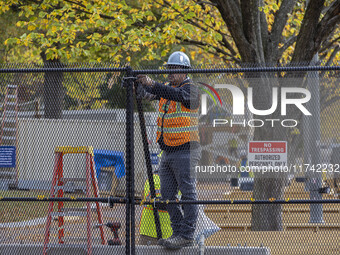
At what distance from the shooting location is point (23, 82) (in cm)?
697

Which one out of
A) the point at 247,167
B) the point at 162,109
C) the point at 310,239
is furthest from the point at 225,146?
the point at 310,239

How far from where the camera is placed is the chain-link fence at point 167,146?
6.68m

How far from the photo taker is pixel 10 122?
703cm

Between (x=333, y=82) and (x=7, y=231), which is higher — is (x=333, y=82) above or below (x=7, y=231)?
above

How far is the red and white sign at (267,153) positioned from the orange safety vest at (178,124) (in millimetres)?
640

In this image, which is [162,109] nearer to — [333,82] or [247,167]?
[247,167]

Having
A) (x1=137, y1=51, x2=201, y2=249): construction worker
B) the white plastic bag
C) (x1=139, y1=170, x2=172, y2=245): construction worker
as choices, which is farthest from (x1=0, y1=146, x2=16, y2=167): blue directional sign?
the white plastic bag

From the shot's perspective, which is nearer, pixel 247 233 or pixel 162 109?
pixel 162 109

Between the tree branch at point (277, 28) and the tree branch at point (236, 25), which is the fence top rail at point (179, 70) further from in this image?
the tree branch at point (277, 28)

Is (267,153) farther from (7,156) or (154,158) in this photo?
(7,156)

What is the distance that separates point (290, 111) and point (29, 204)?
11.4 feet

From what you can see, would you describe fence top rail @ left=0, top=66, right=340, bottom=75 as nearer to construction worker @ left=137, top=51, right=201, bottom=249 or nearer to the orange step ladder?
construction worker @ left=137, top=51, right=201, bottom=249

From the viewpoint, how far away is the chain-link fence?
6.68 meters

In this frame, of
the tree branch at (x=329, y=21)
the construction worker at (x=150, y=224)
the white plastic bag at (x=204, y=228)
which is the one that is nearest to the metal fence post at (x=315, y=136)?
the white plastic bag at (x=204, y=228)
